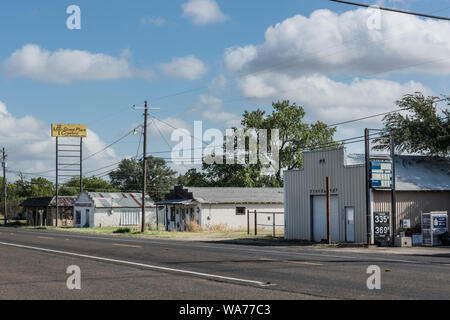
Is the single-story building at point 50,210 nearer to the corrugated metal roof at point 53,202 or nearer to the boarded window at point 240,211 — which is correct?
the corrugated metal roof at point 53,202

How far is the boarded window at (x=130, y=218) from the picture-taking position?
221 ft

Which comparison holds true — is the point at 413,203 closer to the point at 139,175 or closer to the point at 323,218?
the point at 323,218

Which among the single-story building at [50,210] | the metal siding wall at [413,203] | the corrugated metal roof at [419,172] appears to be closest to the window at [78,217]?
the single-story building at [50,210]

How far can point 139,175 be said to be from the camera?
119m

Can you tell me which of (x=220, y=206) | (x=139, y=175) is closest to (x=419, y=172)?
(x=220, y=206)

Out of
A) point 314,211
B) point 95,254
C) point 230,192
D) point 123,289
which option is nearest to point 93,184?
point 230,192

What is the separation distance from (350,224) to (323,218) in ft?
7.23

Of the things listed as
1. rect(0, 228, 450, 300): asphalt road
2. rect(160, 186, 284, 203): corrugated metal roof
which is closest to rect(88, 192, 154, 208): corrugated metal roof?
rect(160, 186, 284, 203): corrugated metal roof

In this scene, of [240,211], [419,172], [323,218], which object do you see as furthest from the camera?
[240,211]

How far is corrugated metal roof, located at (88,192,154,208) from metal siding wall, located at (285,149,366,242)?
Answer: 3367cm

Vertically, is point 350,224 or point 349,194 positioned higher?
point 349,194

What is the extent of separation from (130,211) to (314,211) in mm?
37598

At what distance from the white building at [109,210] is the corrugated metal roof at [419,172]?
37664mm

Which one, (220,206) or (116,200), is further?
(116,200)
